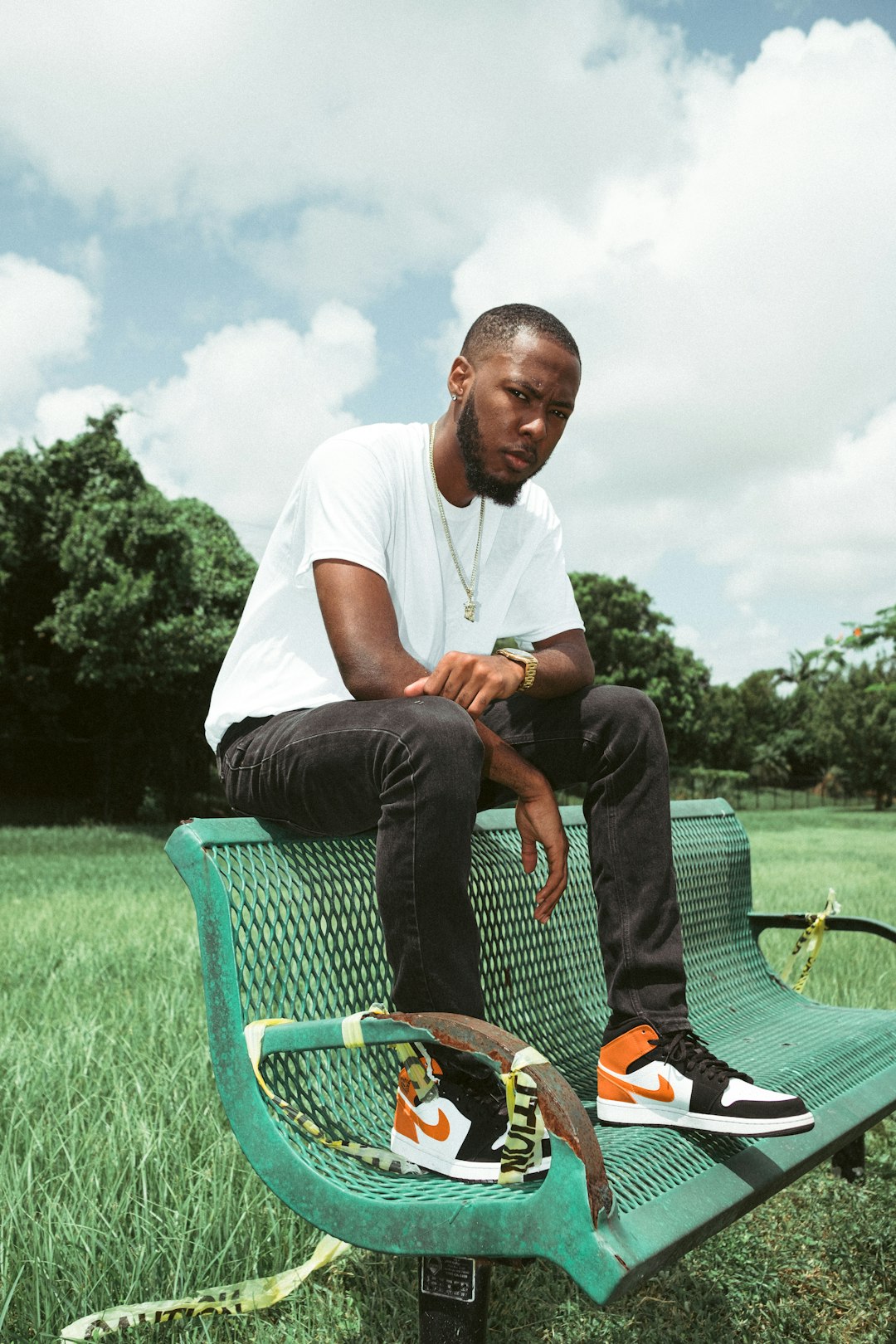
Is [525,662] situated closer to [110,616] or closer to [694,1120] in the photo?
[694,1120]

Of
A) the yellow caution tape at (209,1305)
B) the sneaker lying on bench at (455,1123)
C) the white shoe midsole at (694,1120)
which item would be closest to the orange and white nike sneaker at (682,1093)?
the white shoe midsole at (694,1120)

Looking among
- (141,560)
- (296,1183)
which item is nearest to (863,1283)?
(296,1183)

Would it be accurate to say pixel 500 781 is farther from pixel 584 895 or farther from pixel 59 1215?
pixel 59 1215

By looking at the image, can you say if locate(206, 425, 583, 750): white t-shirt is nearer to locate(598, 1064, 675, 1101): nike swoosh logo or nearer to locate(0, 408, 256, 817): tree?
locate(598, 1064, 675, 1101): nike swoosh logo

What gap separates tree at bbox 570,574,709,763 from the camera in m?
46.7

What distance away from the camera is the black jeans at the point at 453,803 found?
1.90 metres

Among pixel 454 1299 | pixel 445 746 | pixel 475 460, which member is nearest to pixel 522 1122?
pixel 454 1299

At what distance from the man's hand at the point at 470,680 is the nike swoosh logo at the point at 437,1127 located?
76 cm

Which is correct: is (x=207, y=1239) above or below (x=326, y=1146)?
below

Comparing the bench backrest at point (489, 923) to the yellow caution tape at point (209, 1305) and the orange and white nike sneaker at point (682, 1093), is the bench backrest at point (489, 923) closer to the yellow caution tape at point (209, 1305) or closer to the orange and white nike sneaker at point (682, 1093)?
the orange and white nike sneaker at point (682, 1093)

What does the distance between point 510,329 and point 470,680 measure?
82 centimetres

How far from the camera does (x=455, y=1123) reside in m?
1.83

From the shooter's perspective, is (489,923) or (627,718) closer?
(627,718)

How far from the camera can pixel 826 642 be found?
→ 128 ft
